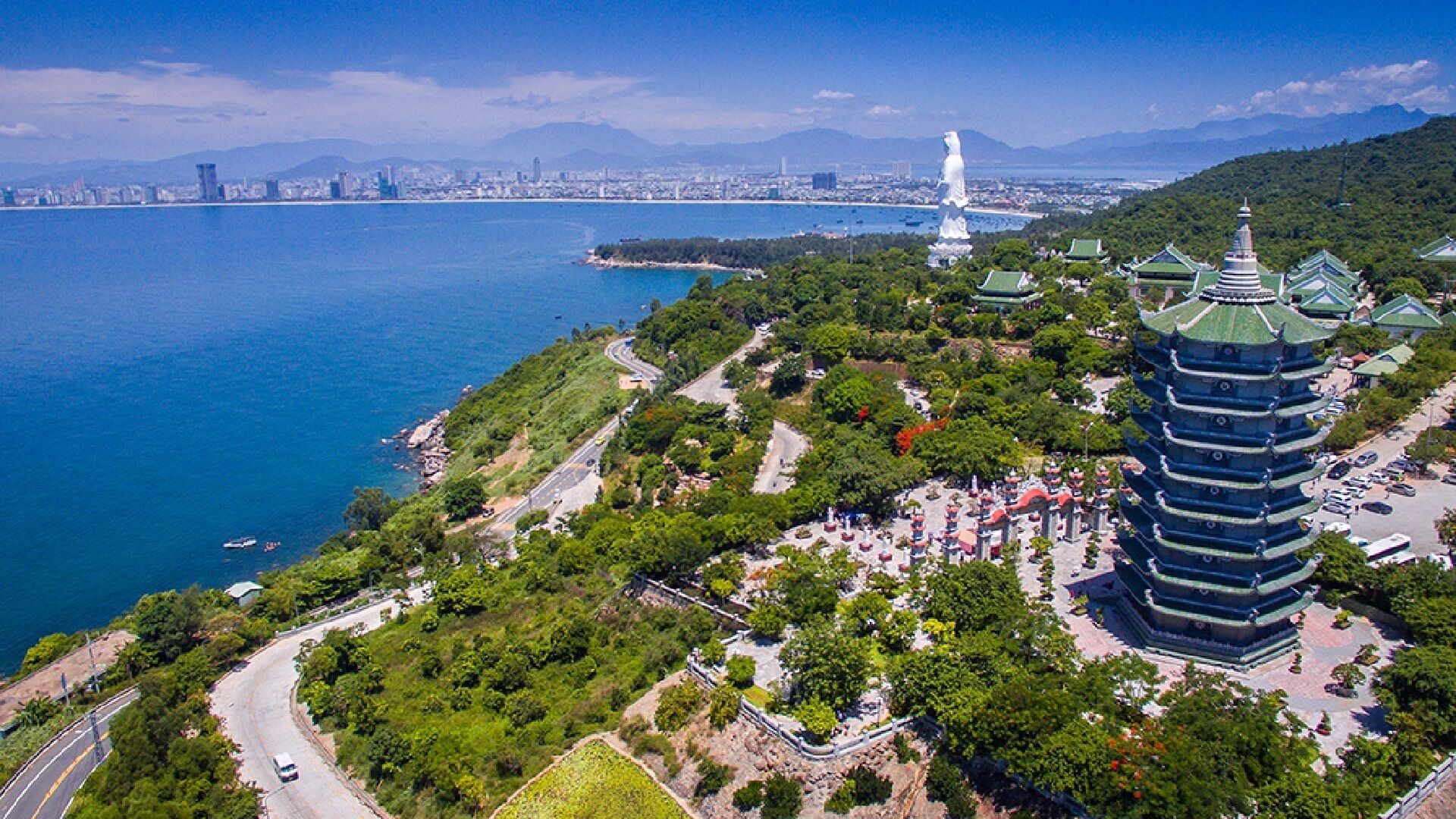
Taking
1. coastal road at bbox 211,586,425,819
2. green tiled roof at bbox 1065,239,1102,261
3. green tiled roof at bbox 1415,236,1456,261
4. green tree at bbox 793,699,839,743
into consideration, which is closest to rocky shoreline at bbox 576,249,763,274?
green tiled roof at bbox 1065,239,1102,261

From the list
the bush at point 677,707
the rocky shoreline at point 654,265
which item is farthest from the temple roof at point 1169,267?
the rocky shoreline at point 654,265

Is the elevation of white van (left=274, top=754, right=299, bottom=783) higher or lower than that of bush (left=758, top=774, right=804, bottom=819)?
lower

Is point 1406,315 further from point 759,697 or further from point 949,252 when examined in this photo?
point 759,697

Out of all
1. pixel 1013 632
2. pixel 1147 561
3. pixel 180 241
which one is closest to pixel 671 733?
pixel 1013 632

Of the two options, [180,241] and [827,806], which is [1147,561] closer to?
[827,806]

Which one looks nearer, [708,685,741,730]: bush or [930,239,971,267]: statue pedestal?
[708,685,741,730]: bush

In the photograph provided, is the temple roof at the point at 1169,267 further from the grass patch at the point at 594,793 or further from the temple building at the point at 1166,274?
the grass patch at the point at 594,793

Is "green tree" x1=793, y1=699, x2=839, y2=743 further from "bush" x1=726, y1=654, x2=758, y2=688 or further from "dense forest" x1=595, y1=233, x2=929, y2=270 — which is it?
"dense forest" x1=595, y1=233, x2=929, y2=270

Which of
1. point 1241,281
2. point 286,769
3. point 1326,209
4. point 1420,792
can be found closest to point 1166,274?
point 1326,209

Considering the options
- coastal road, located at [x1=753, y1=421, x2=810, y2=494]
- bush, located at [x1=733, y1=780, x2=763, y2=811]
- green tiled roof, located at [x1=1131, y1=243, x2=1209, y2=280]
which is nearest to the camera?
bush, located at [x1=733, y1=780, x2=763, y2=811]
